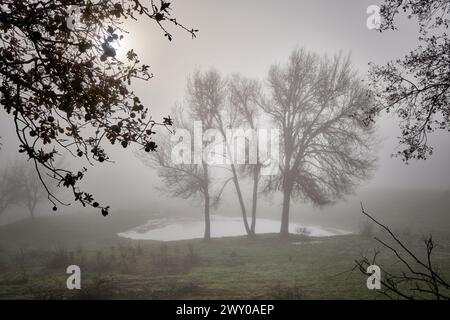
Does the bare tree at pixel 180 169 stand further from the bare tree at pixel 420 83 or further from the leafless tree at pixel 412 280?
the bare tree at pixel 420 83

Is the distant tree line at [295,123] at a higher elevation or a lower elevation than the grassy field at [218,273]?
higher

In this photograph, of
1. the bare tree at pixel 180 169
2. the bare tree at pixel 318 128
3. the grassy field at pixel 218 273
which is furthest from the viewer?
the bare tree at pixel 180 169

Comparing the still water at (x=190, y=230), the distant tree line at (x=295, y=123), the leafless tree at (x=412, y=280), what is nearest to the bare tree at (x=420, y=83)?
the leafless tree at (x=412, y=280)

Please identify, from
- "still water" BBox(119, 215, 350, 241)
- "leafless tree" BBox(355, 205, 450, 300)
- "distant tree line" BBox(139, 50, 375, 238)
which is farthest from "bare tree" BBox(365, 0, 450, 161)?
"still water" BBox(119, 215, 350, 241)

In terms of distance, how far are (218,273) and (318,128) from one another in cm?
1357

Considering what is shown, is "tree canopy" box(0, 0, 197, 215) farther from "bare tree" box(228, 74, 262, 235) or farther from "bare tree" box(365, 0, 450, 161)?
"bare tree" box(228, 74, 262, 235)

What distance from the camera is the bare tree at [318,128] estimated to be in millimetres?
21984

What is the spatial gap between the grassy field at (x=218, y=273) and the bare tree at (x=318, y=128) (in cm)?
399

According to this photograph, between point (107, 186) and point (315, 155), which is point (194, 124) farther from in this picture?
point (107, 186)

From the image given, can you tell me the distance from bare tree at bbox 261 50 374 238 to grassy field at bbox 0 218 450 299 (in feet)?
13.1

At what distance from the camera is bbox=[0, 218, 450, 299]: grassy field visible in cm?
962

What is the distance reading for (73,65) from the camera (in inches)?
152
